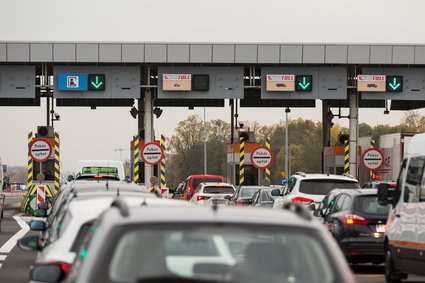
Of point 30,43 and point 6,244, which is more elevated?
point 30,43

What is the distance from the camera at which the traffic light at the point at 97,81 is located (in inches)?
1738

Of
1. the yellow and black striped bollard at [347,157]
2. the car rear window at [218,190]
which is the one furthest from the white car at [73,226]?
the yellow and black striped bollard at [347,157]

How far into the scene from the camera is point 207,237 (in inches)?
232

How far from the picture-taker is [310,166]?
148375 mm

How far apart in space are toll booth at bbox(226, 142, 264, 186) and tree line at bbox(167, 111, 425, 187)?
81989mm

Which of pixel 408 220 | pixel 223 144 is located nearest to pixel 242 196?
pixel 408 220

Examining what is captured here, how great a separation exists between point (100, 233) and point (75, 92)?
127ft

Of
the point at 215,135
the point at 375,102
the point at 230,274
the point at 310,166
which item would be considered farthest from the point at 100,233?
the point at 215,135

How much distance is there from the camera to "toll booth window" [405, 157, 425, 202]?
1525cm

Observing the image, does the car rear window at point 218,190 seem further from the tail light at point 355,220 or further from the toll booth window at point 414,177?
the toll booth window at point 414,177

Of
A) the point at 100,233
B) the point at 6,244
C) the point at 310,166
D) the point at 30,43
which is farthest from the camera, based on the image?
the point at 310,166

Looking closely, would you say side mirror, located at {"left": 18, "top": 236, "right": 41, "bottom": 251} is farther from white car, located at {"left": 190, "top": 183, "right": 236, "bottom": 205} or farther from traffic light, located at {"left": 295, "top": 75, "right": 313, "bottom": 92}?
traffic light, located at {"left": 295, "top": 75, "right": 313, "bottom": 92}

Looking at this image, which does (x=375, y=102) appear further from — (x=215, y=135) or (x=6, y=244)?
(x=215, y=135)

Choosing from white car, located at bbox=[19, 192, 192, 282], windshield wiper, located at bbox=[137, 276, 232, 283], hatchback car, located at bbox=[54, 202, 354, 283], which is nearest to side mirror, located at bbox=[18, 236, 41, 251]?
white car, located at bbox=[19, 192, 192, 282]
